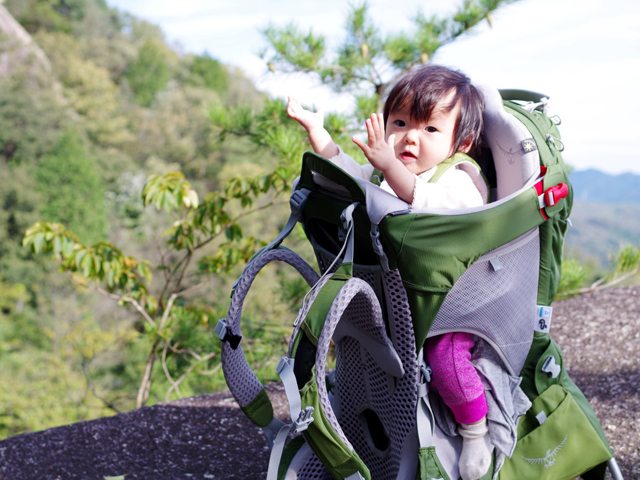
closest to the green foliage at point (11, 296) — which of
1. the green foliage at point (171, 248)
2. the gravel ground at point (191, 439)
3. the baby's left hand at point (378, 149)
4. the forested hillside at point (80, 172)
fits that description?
the forested hillside at point (80, 172)

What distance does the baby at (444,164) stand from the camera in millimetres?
1183

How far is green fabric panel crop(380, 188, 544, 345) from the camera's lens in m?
1.08

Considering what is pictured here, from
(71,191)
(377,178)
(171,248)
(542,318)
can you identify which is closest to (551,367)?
(542,318)

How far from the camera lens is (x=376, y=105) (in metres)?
3.19

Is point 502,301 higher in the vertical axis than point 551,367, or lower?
higher

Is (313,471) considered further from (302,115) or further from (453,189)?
(302,115)

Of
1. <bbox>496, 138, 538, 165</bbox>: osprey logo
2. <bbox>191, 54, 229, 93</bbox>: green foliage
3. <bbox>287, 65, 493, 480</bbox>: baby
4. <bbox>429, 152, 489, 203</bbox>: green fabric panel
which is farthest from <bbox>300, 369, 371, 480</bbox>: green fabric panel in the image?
<bbox>191, 54, 229, 93</bbox>: green foliage

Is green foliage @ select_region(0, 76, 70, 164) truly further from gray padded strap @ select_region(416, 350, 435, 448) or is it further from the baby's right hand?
gray padded strap @ select_region(416, 350, 435, 448)

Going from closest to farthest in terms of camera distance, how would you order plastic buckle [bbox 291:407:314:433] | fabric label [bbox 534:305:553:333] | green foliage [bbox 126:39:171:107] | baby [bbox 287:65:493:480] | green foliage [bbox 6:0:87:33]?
plastic buckle [bbox 291:407:314:433]
baby [bbox 287:65:493:480]
fabric label [bbox 534:305:553:333]
green foliage [bbox 6:0:87:33]
green foliage [bbox 126:39:171:107]

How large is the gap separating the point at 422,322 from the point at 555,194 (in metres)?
0.49

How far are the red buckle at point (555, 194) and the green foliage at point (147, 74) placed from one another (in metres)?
36.0

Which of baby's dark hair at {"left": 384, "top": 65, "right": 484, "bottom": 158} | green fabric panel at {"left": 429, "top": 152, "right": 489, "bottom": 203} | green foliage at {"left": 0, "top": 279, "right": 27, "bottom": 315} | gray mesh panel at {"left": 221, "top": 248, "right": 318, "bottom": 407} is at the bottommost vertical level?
green foliage at {"left": 0, "top": 279, "right": 27, "bottom": 315}

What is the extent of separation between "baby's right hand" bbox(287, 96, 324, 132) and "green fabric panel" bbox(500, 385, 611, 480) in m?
0.97

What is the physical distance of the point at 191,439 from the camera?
Answer: 2.03 meters
